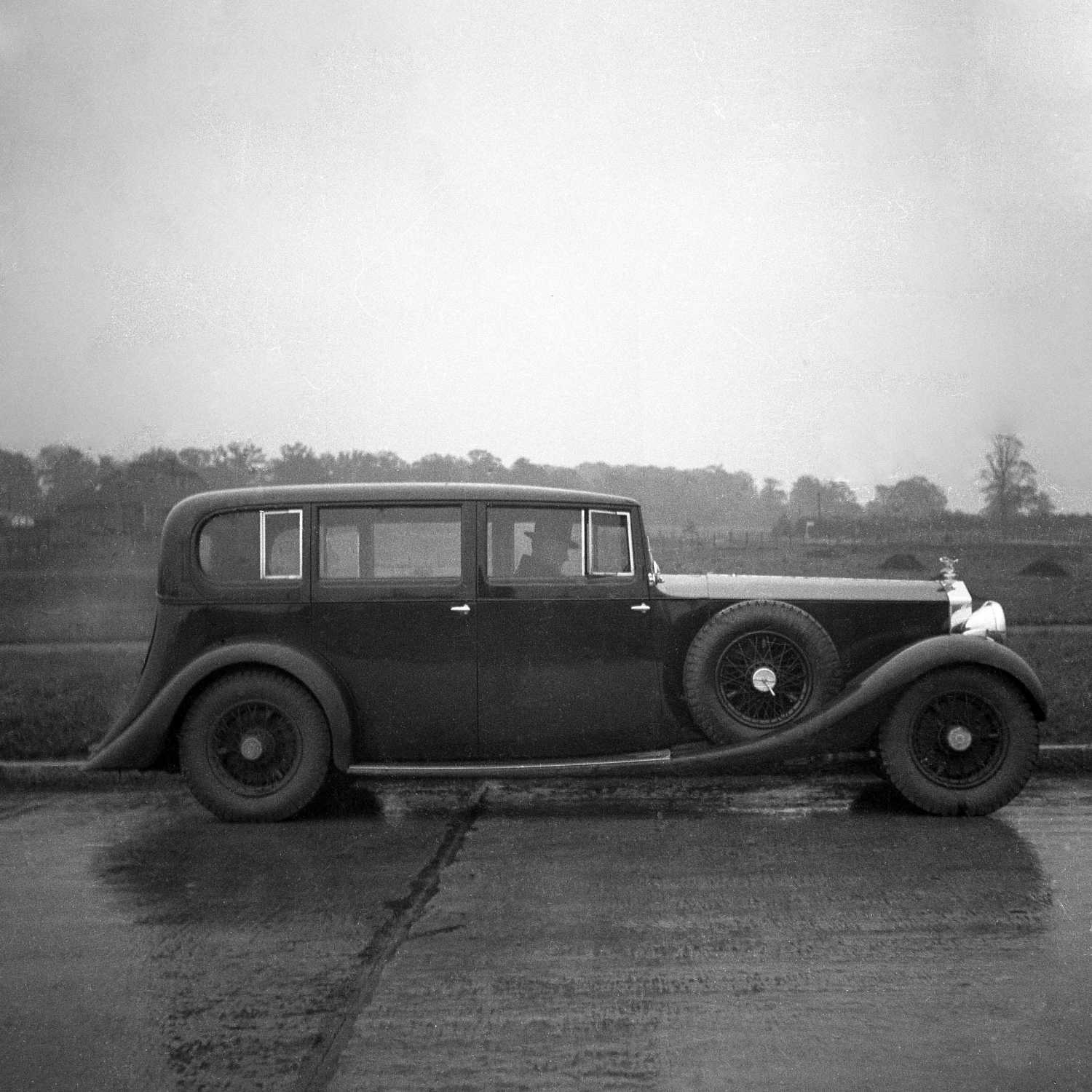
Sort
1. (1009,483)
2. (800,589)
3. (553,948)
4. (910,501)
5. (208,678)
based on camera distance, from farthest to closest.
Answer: (1009,483), (910,501), (800,589), (208,678), (553,948)

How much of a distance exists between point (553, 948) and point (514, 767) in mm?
2070

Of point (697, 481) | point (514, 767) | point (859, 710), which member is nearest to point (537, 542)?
point (514, 767)

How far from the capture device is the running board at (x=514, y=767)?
20.1ft

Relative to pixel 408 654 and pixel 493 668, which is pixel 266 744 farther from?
pixel 493 668

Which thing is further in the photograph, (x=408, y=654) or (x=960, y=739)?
(x=408, y=654)

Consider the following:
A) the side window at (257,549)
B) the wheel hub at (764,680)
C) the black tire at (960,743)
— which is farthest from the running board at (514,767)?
the black tire at (960,743)

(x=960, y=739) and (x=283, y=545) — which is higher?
(x=283, y=545)

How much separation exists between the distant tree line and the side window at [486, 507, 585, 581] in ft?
9.67

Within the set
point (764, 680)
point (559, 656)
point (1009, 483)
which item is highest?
point (1009, 483)

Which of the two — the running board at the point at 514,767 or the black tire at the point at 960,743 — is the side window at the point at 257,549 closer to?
the running board at the point at 514,767

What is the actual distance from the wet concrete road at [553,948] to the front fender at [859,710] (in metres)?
0.32

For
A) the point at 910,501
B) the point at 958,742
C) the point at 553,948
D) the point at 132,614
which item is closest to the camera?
the point at 553,948

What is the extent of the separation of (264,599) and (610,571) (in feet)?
6.01

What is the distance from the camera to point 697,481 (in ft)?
33.3
